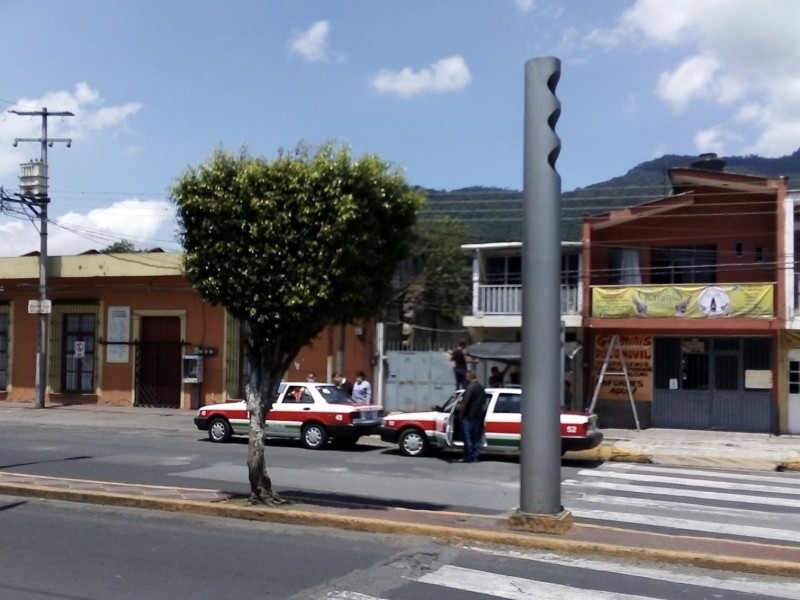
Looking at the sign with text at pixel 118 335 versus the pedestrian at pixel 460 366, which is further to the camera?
the sign with text at pixel 118 335

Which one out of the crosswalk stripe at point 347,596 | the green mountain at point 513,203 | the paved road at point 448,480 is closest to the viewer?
the crosswalk stripe at point 347,596

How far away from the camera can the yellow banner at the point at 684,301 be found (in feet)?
77.6

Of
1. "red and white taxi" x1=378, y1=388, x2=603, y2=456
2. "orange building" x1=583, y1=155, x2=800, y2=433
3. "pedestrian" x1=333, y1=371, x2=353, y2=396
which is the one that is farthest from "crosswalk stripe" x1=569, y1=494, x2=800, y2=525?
"orange building" x1=583, y1=155, x2=800, y2=433

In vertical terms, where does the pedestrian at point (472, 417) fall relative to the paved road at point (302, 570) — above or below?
above

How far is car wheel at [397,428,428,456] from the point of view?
60.5ft

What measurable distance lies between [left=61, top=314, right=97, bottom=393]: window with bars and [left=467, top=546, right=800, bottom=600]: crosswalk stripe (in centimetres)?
2440

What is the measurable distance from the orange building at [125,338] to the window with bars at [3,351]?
0.11ft

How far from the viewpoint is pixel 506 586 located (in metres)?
7.71

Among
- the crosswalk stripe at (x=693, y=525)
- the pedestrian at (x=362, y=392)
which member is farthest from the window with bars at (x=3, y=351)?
A: the crosswalk stripe at (x=693, y=525)

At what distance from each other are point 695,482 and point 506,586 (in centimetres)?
888

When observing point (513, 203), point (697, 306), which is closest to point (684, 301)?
point (697, 306)

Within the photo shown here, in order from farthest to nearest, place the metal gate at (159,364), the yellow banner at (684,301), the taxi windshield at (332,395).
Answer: the metal gate at (159,364) → the yellow banner at (684,301) → the taxi windshield at (332,395)

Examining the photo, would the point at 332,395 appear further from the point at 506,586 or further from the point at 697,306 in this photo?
the point at 506,586

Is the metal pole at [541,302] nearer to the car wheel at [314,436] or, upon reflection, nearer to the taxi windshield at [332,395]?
the car wheel at [314,436]
